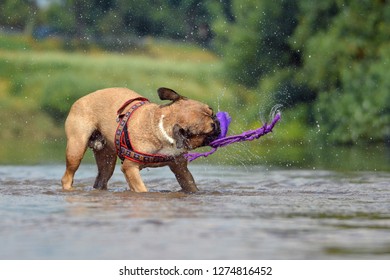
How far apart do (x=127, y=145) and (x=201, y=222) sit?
211 centimetres

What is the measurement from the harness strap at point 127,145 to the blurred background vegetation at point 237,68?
2.26 metres

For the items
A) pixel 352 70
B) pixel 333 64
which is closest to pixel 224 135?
pixel 352 70

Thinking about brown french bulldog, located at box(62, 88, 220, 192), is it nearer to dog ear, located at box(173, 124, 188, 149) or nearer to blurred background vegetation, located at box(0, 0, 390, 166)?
dog ear, located at box(173, 124, 188, 149)

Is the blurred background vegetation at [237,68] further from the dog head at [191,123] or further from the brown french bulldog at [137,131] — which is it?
the dog head at [191,123]

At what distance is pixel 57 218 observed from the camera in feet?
33.6

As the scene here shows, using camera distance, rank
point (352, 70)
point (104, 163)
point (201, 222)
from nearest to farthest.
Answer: point (201, 222)
point (104, 163)
point (352, 70)

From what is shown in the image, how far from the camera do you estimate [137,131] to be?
39.1ft

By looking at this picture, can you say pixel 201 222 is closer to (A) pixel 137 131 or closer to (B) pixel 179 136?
(B) pixel 179 136

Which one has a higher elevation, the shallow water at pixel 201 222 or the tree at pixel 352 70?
the tree at pixel 352 70

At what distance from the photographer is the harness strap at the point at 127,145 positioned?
11.8 meters

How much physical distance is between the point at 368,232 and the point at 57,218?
255cm

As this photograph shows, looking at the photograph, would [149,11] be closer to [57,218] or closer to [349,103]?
[349,103]

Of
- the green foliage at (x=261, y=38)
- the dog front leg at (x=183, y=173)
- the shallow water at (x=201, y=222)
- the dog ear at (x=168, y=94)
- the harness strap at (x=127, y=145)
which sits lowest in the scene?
the shallow water at (x=201, y=222)

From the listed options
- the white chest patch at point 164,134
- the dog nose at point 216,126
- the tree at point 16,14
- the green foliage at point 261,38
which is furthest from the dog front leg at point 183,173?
the tree at point 16,14
